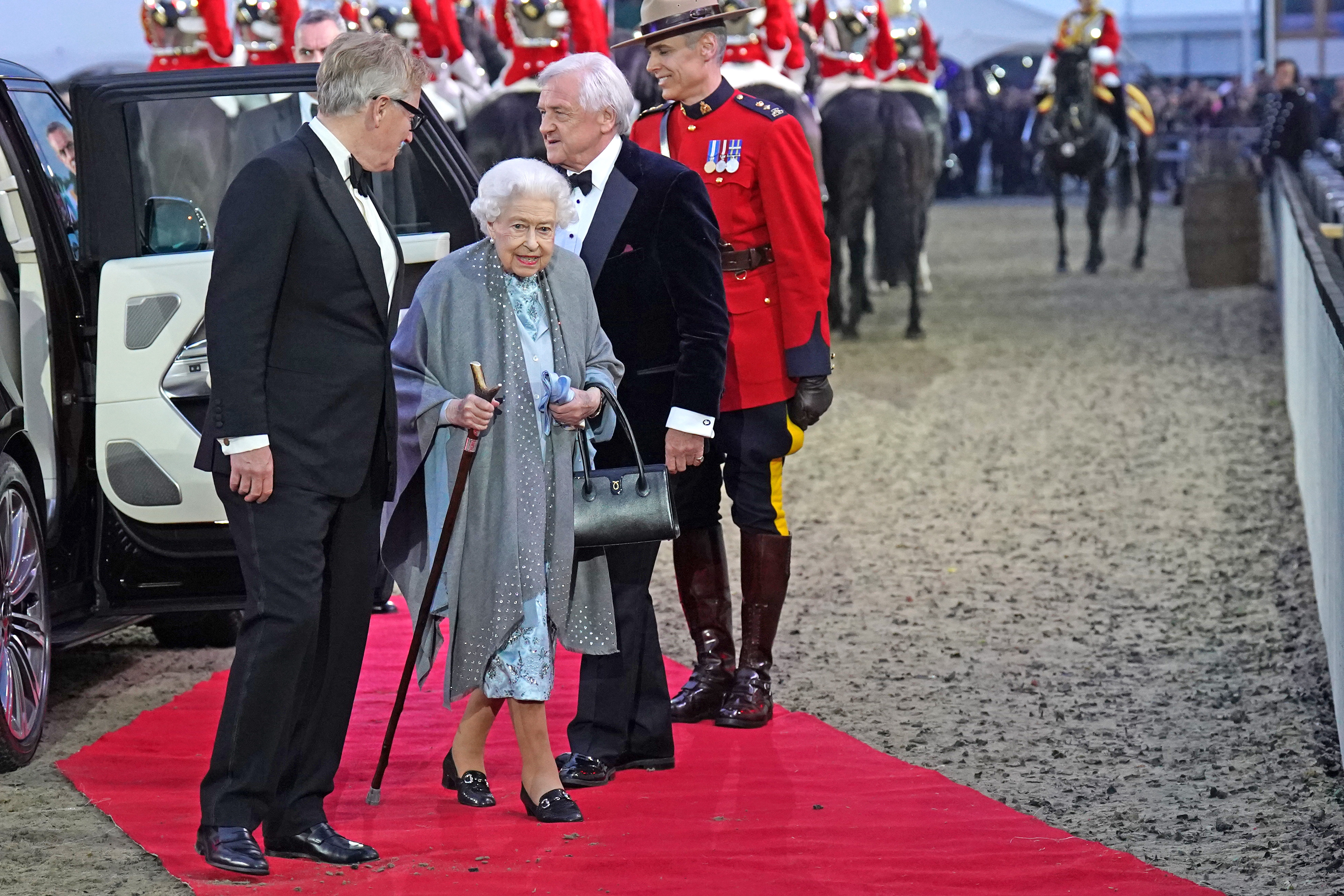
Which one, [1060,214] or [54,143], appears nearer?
[54,143]

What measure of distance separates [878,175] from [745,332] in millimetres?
9075

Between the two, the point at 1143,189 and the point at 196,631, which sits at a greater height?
the point at 1143,189

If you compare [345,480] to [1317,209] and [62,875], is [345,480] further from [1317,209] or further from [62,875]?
[1317,209]

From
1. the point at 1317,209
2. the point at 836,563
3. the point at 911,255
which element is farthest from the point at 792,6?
the point at 836,563

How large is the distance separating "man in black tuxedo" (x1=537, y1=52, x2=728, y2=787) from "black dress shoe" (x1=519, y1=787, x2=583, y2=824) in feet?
0.95

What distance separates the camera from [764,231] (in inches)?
210

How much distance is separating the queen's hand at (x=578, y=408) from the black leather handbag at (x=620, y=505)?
0.07 meters

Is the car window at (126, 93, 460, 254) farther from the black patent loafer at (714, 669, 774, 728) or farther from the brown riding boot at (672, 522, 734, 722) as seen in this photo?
the black patent loafer at (714, 669, 774, 728)

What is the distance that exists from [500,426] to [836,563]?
12.1 feet

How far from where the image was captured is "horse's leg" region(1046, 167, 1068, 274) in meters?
19.3

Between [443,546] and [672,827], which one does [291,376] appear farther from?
[672,827]

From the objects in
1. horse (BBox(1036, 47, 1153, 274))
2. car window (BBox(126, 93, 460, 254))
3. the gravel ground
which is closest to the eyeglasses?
car window (BBox(126, 93, 460, 254))

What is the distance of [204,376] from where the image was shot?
5023 mm

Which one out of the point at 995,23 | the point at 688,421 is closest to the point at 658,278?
the point at 688,421
